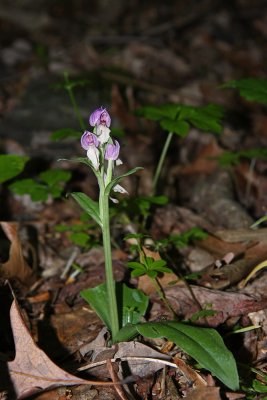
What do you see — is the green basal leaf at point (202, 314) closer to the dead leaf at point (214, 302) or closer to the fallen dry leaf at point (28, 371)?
the dead leaf at point (214, 302)

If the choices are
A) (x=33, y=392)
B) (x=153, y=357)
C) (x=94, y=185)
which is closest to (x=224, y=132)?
(x=94, y=185)

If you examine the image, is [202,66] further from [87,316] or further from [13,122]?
[87,316]

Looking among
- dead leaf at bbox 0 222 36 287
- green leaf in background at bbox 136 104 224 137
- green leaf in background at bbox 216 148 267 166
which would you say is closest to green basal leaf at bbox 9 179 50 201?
dead leaf at bbox 0 222 36 287

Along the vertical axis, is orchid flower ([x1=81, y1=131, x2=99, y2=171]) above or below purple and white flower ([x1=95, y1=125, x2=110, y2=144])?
below

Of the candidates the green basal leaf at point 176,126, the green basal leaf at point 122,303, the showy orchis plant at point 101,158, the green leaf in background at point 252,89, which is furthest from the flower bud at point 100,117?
the green leaf in background at point 252,89

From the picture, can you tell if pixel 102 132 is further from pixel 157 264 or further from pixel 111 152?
pixel 157 264

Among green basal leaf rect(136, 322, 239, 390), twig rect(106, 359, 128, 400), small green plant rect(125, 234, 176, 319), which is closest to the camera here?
green basal leaf rect(136, 322, 239, 390)

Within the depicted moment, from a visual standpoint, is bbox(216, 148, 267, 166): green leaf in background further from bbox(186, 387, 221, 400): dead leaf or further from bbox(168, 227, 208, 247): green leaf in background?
bbox(186, 387, 221, 400): dead leaf
